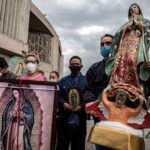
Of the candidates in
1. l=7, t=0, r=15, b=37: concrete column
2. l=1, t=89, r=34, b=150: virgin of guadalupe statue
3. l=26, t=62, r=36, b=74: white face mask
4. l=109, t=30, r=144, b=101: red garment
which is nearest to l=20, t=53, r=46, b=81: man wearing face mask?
l=26, t=62, r=36, b=74: white face mask

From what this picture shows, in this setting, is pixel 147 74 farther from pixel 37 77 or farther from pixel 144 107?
pixel 37 77

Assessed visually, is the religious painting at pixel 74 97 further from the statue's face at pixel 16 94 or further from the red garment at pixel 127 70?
the red garment at pixel 127 70

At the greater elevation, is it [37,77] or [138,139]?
[37,77]

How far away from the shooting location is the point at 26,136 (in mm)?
4574

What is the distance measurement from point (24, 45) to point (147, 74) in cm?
2870

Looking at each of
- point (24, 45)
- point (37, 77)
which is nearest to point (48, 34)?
point (24, 45)

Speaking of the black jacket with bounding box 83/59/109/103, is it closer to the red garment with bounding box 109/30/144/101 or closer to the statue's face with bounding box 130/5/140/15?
the red garment with bounding box 109/30/144/101

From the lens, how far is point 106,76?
4.59 meters

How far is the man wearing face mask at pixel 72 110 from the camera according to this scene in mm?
5199

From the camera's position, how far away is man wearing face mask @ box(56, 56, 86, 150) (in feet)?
17.1

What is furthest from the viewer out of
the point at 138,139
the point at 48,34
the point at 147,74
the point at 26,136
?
the point at 48,34

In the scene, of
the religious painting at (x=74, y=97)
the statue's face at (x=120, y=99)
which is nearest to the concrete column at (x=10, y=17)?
the religious painting at (x=74, y=97)

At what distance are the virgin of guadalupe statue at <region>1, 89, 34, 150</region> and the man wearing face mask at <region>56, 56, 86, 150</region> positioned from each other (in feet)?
2.39

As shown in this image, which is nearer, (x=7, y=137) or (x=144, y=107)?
(x=144, y=107)
